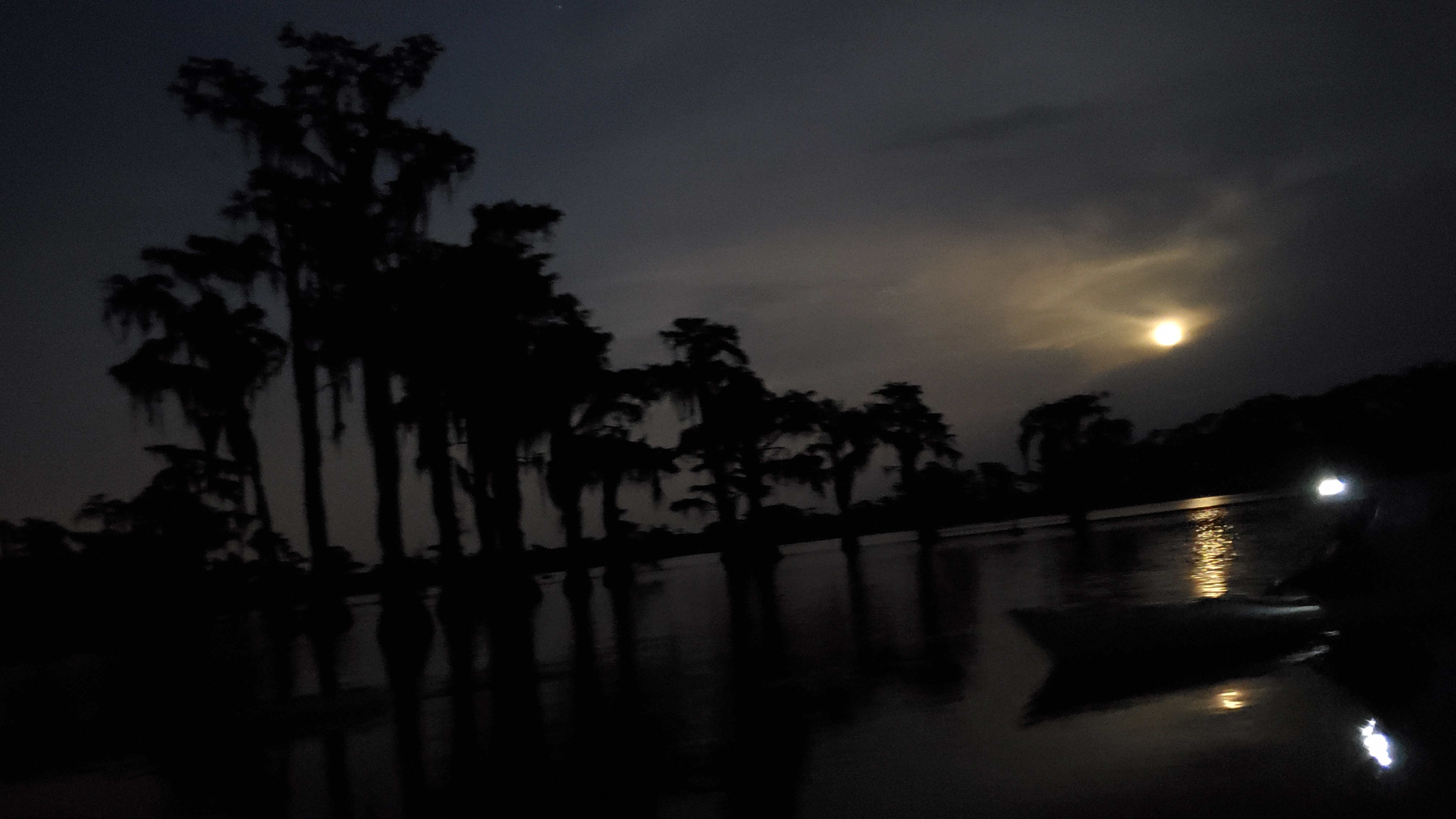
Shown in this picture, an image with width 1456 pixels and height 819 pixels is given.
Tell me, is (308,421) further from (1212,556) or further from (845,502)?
(845,502)

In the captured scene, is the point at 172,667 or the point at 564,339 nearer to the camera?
the point at 172,667

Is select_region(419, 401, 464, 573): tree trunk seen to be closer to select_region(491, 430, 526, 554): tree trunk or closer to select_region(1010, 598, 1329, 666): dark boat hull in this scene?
select_region(491, 430, 526, 554): tree trunk

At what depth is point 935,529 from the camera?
238ft

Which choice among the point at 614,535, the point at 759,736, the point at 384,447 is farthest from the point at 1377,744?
the point at 614,535

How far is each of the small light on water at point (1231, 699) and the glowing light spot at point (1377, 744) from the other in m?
1.04

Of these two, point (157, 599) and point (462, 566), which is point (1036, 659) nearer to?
point (462, 566)

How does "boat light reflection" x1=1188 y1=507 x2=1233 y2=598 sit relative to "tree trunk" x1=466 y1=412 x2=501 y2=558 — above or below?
below

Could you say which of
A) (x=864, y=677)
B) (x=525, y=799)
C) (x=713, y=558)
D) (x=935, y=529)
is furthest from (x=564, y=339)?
(x=713, y=558)

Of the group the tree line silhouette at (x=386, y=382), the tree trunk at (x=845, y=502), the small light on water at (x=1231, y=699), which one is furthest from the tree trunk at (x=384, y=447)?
the tree trunk at (x=845, y=502)

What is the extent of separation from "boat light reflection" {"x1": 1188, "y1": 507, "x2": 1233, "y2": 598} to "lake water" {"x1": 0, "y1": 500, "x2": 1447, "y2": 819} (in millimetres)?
158

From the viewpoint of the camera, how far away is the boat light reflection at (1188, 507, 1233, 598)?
664 inches

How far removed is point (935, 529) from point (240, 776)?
6488 centimetres

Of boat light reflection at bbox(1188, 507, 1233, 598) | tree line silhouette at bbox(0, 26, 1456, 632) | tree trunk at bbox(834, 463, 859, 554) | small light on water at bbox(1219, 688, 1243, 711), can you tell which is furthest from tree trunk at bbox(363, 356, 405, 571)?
tree trunk at bbox(834, 463, 859, 554)

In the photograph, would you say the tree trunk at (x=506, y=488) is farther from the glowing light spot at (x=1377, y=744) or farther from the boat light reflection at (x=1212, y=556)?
the glowing light spot at (x=1377, y=744)
